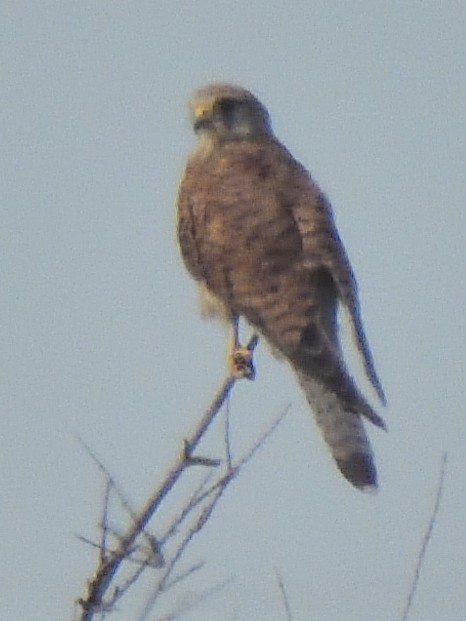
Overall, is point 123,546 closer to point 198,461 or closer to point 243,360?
point 198,461

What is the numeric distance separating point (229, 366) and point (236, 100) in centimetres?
188

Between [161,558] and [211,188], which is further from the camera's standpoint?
[211,188]

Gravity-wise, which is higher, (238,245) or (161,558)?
(238,245)

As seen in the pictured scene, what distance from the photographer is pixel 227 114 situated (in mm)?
6836

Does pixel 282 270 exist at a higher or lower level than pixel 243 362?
higher

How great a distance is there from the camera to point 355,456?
493 cm

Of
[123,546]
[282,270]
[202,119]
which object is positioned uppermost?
[202,119]

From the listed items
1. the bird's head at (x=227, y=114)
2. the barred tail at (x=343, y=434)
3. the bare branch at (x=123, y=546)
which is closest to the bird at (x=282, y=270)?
the barred tail at (x=343, y=434)

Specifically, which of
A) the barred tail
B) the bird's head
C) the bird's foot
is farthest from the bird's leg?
the bird's head

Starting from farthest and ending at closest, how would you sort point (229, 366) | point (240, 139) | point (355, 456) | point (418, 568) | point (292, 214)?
point (240, 139), point (292, 214), point (229, 366), point (355, 456), point (418, 568)

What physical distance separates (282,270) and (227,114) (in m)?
1.34

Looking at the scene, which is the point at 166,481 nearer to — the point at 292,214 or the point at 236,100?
the point at 292,214

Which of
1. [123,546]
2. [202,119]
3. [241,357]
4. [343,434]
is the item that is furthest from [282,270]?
[123,546]

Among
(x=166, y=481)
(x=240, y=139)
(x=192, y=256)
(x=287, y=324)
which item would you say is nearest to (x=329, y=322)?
(x=287, y=324)
